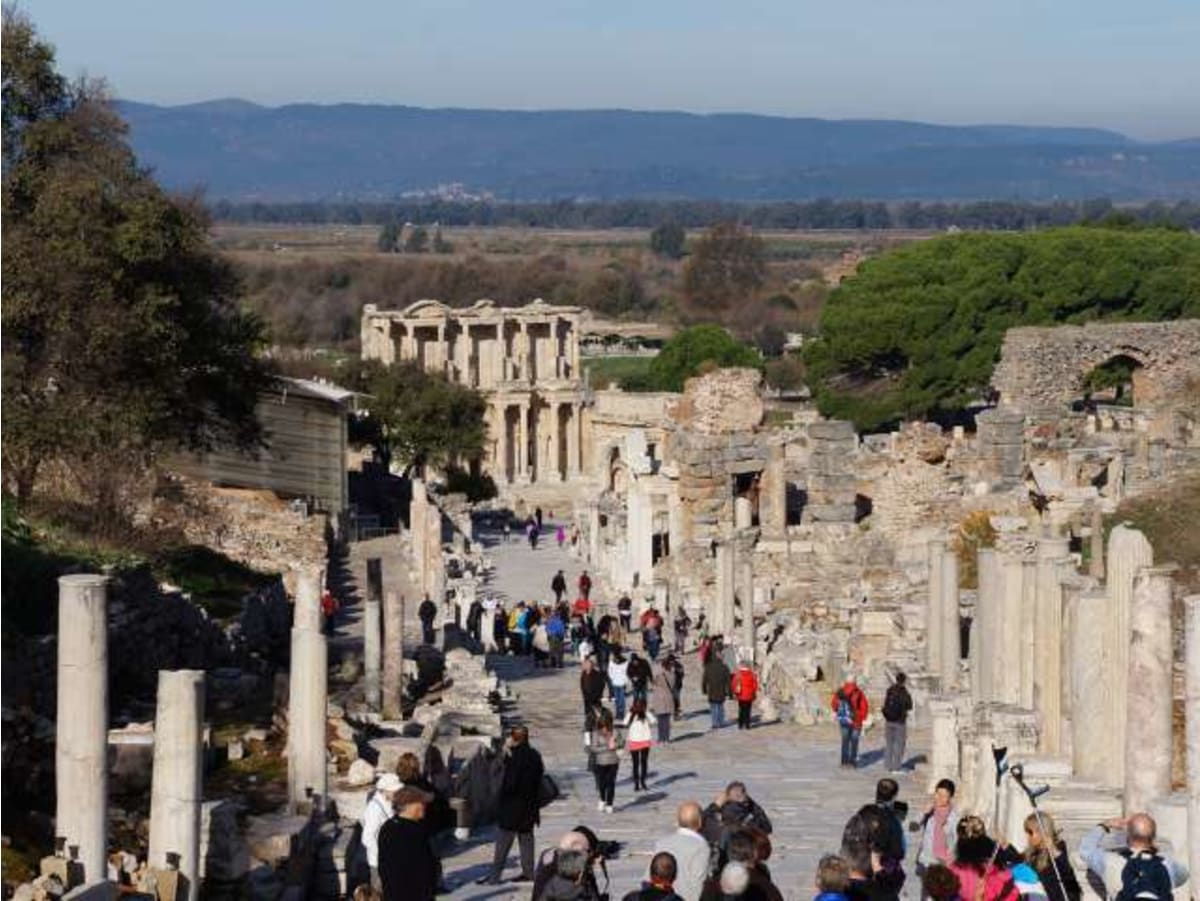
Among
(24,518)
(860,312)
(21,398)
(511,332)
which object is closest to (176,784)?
(24,518)

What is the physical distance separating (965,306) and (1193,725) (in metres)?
64.5

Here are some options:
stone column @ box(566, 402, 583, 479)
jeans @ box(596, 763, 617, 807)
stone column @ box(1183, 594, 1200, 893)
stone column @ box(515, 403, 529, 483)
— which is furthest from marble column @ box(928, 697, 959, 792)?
stone column @ box(566, 402, 583, 479)

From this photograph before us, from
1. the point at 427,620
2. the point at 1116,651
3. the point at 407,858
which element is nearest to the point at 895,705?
the point at 1116,651

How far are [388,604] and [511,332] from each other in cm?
7466

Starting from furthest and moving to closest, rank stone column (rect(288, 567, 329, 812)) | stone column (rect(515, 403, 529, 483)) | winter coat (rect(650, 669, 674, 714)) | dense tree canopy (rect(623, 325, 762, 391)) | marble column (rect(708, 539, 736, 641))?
1. dense tree canopy (rect(623, 325, 762, 391))
2. stone column (rect(515, 403, 529, 483))
3. marble column (rect(708, 539, 736, 641))
4. winter coat (rect(650, 669, 674, 714))
5. stone column (rect(288, 567, 329, 812))

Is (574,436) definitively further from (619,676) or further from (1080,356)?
(619,676)

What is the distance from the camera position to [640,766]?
20.9 meters

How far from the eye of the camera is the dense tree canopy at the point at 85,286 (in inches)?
1121

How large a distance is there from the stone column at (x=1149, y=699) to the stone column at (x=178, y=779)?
5303 mm

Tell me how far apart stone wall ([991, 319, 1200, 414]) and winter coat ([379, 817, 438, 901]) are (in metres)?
50.8

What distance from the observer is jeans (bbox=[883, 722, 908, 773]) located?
22.1m

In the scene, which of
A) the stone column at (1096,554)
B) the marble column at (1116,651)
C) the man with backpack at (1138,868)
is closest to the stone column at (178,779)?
the man with backpack at (1138,868)

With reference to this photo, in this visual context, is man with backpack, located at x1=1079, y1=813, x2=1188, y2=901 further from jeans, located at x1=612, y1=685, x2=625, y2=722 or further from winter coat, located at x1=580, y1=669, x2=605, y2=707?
jeans, located at x1=612, y1=685, x2=625, y2=722

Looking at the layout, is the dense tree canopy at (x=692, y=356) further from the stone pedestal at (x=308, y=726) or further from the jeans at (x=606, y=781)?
the stone pedestal at (x=308, y=726)
